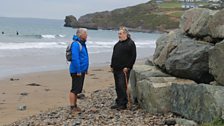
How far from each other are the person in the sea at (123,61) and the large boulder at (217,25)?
1.78 meters

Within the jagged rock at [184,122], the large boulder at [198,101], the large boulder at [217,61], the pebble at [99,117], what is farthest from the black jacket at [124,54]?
the jagged rock at [184,122]

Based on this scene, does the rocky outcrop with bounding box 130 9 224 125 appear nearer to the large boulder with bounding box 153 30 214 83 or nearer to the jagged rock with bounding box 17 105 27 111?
the large boulder with bounding box 153 30 214 83

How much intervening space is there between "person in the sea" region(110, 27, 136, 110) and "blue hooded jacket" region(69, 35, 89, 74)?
0.71 metres

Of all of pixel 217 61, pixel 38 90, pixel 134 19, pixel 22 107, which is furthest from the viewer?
pixel 134 19

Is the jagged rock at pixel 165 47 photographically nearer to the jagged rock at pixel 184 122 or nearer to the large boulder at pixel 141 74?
the large boulder at pixel 141 74

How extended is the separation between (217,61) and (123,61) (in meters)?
2.42

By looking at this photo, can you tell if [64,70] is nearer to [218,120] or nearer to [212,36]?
[212,36]

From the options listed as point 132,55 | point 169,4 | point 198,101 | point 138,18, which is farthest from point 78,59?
point 169,4

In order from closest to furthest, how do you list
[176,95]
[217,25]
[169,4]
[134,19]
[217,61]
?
[217,61] → [176,95] → [217,25] → [134,19] → [169,4]

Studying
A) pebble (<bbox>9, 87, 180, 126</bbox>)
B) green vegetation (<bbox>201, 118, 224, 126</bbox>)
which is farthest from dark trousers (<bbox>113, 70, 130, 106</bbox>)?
green vegetation (<bbox>201, 118, 224, 126</bbox>)

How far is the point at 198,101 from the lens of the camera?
8508mm

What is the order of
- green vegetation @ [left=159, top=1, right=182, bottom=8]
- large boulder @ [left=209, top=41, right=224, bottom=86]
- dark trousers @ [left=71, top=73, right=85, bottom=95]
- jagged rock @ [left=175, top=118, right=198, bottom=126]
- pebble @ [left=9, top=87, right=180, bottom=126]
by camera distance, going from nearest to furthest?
jagged rock @ [left=175, top=118, right=198, bottom=126] → large boulder @ [left=209, top=41, right=224, bottom=86] → pebble @ [left=9, top=87, right=180, bottom=126] → dark trousers @ [left=71, top=73, right=85, bottom=95] → green vegetation @ [left=159, top=1, right=182, bottom=8]

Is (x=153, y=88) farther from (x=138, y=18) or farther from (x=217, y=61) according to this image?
(x=138, y=18)

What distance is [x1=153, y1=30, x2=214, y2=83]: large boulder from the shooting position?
9688 millimetres
